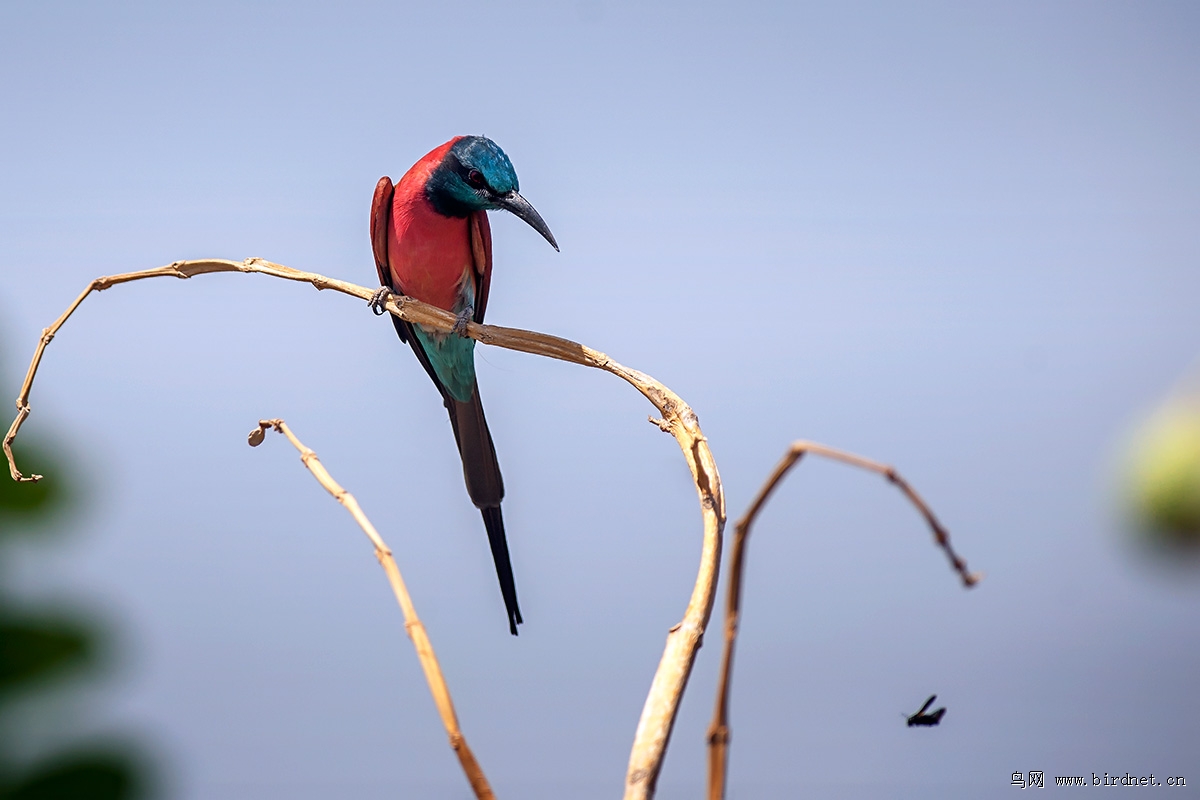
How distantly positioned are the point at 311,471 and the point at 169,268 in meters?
0.36

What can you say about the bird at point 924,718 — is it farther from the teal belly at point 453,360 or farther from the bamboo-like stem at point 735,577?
the teal belly at point 453,360

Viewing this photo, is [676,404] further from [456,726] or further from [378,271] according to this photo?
[378,271]

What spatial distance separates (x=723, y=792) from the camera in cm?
46

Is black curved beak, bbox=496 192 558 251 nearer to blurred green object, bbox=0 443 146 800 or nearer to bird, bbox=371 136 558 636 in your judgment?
bird, bbox=371 136 558 636

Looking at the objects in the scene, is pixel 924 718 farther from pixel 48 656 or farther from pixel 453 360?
pixel 48 656

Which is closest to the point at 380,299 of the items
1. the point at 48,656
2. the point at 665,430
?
the point at 665,430

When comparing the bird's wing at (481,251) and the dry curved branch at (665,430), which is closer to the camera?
the dry curved branch at (665,430)

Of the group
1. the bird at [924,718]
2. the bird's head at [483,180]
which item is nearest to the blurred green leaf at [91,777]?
the bird's head at [483,180]

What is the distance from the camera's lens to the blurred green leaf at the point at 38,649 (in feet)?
8.45

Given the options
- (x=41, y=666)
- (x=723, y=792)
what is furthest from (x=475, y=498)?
(x=41, y=666)

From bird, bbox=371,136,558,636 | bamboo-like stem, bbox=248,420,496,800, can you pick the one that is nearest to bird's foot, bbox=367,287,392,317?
bird, bbox=371,136,558,636

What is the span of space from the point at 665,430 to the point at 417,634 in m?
0.27

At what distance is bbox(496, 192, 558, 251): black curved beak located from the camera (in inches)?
63.0

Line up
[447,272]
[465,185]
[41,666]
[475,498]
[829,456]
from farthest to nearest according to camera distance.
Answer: [41,666] → [447,272] → [465,185] → [475,498] → [829,456]
